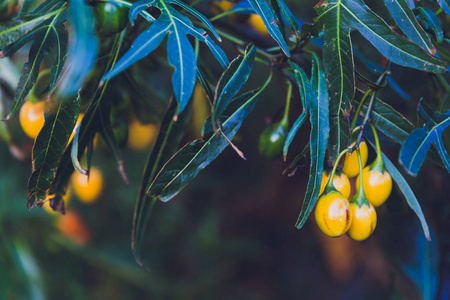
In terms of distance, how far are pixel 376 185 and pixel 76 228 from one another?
147 centimetres

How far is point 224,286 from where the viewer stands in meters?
2.00

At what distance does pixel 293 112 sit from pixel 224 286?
96 cm

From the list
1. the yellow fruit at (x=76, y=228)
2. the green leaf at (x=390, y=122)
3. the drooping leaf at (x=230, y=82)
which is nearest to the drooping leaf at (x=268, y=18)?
the drooping leaf at (x=230, y=82)

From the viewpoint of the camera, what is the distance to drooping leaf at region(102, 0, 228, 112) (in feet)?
1.43

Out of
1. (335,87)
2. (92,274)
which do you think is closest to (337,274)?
(92,274)

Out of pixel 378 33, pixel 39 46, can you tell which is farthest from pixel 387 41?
pixel 39 46

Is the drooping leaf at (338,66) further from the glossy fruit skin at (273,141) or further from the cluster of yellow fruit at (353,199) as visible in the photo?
the glossy fruit skin at (273,141)

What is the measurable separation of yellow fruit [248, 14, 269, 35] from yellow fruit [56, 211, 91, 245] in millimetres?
1141

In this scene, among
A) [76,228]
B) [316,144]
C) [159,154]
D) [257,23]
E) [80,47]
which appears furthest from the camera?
[76,228]

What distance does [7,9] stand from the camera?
1.64ft

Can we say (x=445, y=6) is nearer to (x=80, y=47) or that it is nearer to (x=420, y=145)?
(x=420, y=145)

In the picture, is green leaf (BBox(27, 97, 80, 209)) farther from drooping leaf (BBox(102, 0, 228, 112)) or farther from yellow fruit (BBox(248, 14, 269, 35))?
yellow fruit (BBox(248, 14, 269, 35))

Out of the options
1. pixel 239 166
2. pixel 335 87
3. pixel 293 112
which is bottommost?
pixel 239 166

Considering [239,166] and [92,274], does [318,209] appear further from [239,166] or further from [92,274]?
[92,274]
